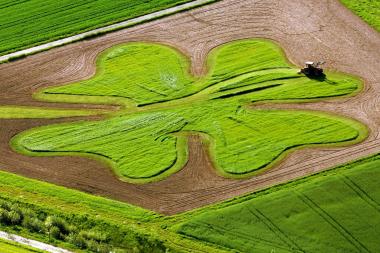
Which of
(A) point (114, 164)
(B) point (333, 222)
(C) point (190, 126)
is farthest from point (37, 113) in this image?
(B) point (333, 222)

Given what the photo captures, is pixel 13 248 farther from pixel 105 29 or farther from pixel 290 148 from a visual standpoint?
pixel 105 29

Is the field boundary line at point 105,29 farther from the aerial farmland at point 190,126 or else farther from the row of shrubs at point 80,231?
the row of shrubs at point 80,231

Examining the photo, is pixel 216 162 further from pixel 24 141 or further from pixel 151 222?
pixel 24 141

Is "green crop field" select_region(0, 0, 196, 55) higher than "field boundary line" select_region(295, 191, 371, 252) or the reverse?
higher

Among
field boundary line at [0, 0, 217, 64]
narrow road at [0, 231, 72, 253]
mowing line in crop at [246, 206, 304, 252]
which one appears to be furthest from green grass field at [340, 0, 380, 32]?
narrow road at [0, 231, 72, 253]

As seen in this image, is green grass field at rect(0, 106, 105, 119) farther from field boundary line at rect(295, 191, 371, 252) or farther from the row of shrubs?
field boundary line at rect(295, 191, 371, 252)

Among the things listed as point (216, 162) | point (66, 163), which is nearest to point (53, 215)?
point (66, 163)

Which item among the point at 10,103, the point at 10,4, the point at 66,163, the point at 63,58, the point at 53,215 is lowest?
the point at 53,215
